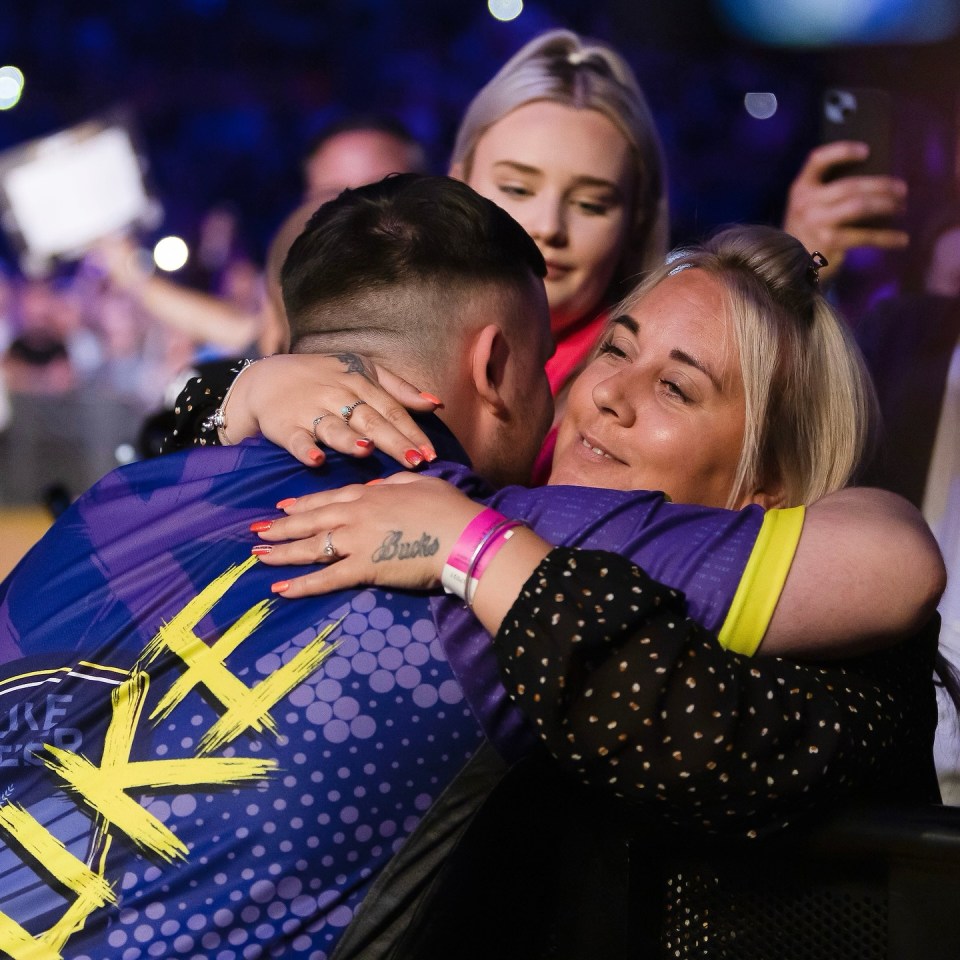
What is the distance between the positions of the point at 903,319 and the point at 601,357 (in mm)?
1111

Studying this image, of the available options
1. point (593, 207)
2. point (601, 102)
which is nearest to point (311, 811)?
point (593, 207)

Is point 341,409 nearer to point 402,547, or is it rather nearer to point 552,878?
point 402,547

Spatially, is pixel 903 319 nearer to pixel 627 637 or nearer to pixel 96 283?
pixel 627 637

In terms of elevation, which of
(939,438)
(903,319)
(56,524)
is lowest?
(939,438)

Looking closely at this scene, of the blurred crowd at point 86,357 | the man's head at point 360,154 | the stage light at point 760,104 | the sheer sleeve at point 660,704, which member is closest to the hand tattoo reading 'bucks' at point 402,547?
the sheer sleeve at point 660,704

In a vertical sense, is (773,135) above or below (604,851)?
above

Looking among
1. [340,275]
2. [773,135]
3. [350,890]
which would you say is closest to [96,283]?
[773,135]

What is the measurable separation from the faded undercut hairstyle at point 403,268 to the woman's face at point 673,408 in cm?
18

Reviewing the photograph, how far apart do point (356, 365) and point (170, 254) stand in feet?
11.8

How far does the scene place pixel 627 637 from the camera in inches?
40.0

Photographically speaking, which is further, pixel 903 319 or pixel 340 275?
pixel 903 319

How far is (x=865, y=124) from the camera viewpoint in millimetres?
2432

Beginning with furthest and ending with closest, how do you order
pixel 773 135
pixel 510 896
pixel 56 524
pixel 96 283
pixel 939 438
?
pixel 96 283
pixel 773 135
pixel 939 438
pixel 56 524
pixel 510 896

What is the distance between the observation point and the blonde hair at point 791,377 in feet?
4.79
